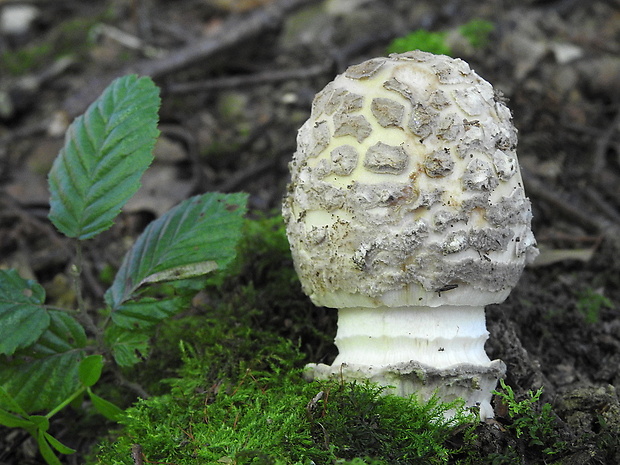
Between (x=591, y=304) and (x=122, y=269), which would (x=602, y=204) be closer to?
(x=591, y=304)

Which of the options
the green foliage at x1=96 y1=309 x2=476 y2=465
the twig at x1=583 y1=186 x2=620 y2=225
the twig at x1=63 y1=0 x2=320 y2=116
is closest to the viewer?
the green foliage at x1=96 y1=309 x2=476 y2=465

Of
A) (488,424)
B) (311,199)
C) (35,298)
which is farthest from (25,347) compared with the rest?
(488,424)

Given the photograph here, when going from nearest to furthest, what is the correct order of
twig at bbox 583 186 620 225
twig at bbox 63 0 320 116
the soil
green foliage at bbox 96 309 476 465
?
green foliage at bbox 96 309 476 465, the soil, twig at bbox 583 186 620 225, twig at bbox 63 0 320 116

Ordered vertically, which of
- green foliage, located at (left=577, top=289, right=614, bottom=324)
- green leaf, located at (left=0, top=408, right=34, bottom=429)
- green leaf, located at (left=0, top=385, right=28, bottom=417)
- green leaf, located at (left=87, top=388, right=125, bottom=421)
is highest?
green leaf, located at (left=0, top=385, right=28, bottom=417)

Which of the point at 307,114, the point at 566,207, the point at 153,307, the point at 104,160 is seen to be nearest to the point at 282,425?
the point at 153,307

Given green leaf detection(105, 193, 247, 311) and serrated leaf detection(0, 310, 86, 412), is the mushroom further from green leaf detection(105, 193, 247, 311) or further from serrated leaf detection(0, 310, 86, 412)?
serrated leaf detection(0, 310, 86, 412)

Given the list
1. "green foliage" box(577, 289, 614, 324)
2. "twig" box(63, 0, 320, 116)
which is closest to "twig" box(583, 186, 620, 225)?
"green foliage" box(577, 289, 614, 324)
